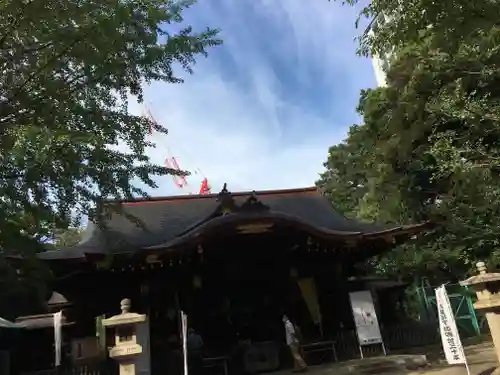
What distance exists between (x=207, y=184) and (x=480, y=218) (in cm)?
1878

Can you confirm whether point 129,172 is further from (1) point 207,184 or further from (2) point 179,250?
(1) point 207,184

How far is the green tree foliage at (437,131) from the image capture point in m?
8.46

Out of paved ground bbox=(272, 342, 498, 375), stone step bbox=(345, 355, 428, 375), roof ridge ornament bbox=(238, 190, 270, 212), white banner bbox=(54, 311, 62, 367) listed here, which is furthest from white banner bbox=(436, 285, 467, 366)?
white banner bbox=(54, 311, 62, 367)

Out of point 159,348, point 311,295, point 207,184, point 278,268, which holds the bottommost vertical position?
point 159,348

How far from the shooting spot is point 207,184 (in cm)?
3186

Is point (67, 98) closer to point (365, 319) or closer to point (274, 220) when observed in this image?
point (274, 220)

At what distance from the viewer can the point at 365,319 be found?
1226 centimetres

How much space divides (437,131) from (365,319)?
1113cm

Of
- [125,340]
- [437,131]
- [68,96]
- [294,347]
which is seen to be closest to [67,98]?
[68,96]

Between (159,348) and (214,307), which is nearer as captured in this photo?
(159,348)

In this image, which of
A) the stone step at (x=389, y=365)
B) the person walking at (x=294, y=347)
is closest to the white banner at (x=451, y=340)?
the stone step at (x=389, y=365)

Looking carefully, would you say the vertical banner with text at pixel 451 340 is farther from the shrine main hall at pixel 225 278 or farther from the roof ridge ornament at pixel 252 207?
the roof ridge ornament at pixel 252 207

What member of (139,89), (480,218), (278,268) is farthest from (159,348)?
(480,218)

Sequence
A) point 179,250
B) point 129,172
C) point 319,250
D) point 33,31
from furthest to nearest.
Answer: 1. point 319,250
2. point 179,250
3. point 129,172
4. point 33,31
